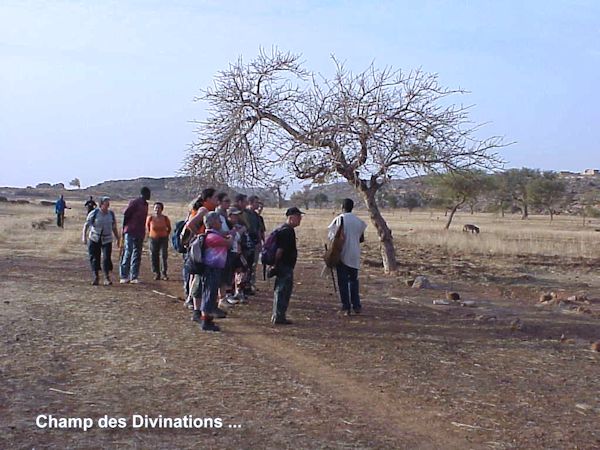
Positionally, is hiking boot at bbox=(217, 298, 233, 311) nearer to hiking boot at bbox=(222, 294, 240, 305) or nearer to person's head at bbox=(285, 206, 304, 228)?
hiking boot at bbox=(222, 294, 240, 305)

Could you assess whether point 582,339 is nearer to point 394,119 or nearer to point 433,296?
point 433,296

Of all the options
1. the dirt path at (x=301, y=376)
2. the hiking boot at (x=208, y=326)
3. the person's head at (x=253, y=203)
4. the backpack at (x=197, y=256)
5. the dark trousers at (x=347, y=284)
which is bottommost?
the dirt path at (x=301, y=376)

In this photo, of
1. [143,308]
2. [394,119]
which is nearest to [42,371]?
[143,308]

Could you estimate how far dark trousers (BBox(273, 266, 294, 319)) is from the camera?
34.6 ft

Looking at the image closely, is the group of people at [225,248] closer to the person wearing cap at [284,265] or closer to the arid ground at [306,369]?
the person wearing cap at [284,265]

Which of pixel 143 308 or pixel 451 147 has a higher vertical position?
pixel 451 147

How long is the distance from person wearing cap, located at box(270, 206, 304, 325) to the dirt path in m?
0.29

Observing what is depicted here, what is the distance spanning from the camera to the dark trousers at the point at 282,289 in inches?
415

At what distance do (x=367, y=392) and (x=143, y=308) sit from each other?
526cm

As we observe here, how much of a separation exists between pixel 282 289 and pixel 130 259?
5114mm

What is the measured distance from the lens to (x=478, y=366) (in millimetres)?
8547

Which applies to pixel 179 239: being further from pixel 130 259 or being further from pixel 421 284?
pixel 421 284

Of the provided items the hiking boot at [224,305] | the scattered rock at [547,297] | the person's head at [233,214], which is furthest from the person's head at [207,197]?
the scattered rock at [547,297]

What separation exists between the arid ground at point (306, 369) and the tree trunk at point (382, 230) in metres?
3.13
